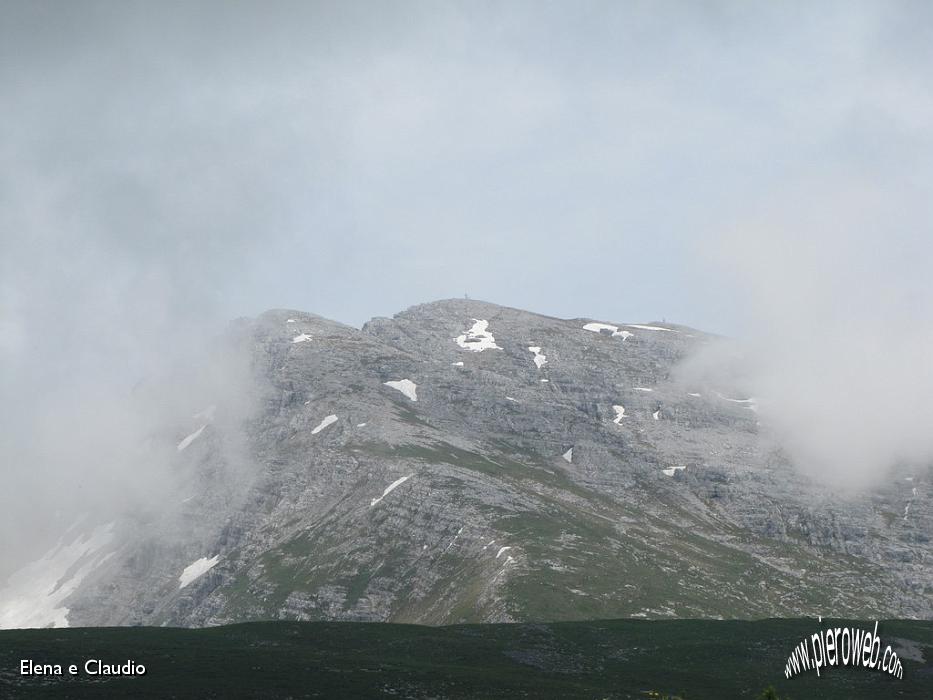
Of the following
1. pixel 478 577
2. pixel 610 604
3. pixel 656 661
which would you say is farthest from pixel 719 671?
pixel 478 577

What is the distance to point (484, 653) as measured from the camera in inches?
4983

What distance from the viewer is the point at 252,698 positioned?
94.6 meters

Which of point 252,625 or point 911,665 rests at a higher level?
point 911,665

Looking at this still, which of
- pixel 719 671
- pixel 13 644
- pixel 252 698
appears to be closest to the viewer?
pixel 252 698

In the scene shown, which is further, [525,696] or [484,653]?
[484,653]

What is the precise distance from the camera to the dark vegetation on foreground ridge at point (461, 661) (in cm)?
10069

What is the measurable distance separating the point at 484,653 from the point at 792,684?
126ft

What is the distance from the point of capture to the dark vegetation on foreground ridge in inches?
3964

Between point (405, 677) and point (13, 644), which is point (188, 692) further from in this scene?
point (13, 644)

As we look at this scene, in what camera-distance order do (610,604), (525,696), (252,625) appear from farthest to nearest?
(610,604) → (252,625) → (525,696)

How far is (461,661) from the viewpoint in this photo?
122 m

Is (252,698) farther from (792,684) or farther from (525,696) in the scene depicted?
(792,684)

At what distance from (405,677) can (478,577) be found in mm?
86645

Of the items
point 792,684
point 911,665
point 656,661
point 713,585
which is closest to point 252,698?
point 656,661
